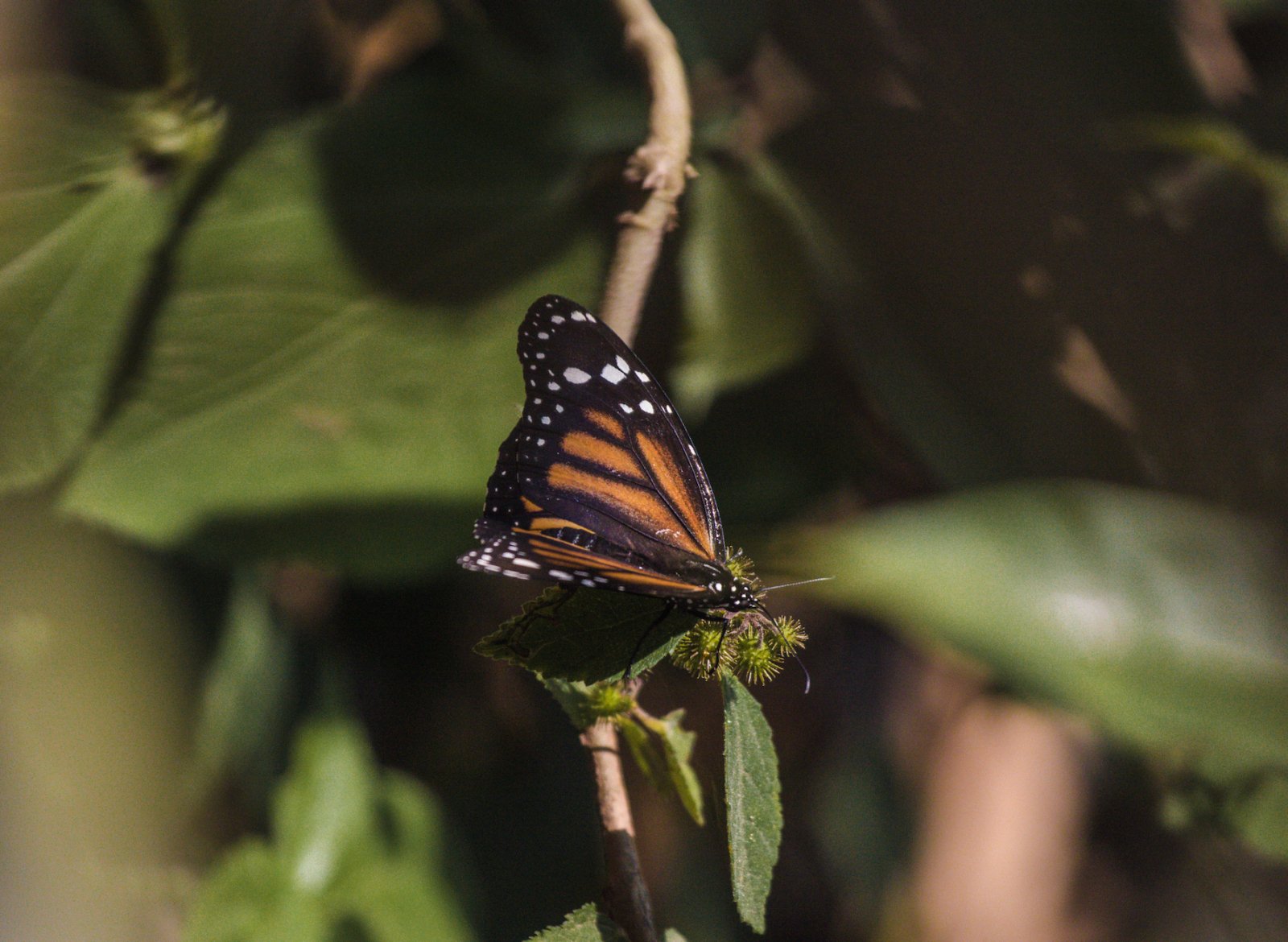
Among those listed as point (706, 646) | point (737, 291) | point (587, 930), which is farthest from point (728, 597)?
point (737, 291)

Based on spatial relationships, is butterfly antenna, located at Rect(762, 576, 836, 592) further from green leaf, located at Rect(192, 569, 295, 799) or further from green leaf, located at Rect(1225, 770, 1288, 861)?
green leaf, located at Rect(192, 569, 295, 799)

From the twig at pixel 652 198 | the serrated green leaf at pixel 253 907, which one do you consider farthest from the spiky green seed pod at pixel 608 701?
the serrated green leaf at pixel 253 907

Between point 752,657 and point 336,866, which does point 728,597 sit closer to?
point 752,657

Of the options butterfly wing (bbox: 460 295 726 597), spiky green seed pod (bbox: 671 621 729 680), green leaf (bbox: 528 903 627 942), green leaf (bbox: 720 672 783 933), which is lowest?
green leaf (bbox: 528 903 627 942)

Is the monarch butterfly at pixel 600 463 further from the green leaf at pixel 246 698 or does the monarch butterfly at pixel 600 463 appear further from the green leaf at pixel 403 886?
the green leaf at pixel 246 698

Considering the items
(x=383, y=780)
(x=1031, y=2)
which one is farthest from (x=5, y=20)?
(x=1031, y=2)

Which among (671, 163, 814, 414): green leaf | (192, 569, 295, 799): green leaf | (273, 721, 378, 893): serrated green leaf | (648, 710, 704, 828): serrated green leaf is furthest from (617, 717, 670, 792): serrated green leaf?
(192, 569, 295, 799): green leaf
